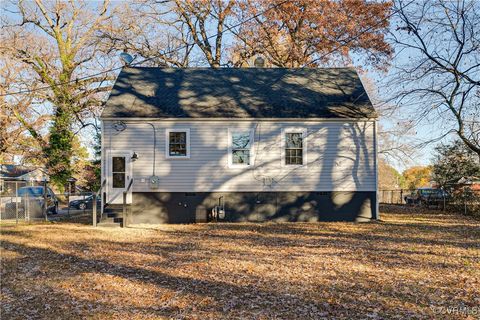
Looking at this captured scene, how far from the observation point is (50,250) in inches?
408

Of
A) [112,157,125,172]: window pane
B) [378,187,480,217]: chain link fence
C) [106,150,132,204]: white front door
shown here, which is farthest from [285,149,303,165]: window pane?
[378,187,480,217]: chain link fence

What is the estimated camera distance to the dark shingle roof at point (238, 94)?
1628cm

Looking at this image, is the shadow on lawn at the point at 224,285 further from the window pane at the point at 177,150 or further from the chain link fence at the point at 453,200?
the chain link fence at the point at 453,200

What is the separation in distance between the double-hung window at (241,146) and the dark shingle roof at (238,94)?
713 mm

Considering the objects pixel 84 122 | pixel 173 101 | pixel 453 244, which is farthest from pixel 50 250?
pixel 84 122

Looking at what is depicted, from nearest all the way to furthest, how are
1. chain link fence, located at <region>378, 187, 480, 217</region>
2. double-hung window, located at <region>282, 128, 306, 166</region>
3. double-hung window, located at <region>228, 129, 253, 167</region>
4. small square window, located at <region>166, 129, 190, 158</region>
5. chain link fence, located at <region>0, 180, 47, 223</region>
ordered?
1. small square window, located at <region>166, 129, 190, 158</region>
2. double-hung window, located at <region>228, 129, 253, 167</region>
3. double-hung window, located at <region>282, 128, 306, 166</region>
4. chain link fence, located at <region>0, 180, 47, 223</region>
5. chain link fence, located at <region>378, 187, 480, 217</region>

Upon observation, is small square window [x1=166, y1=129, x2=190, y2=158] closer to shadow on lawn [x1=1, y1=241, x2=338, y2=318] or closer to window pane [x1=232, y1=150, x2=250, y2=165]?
window pane [x1=232, y1=150, x2=250, y2=165]

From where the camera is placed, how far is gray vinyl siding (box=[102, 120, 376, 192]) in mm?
15961

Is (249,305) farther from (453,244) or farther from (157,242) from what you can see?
(453,244)

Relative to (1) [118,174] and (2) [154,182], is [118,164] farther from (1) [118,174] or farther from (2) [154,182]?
(2) [154,182]

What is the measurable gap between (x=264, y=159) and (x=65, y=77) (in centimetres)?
1701

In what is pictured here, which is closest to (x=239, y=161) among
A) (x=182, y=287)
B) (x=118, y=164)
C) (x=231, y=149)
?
(x=231, y=149)

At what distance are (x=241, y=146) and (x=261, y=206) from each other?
8.47 feet

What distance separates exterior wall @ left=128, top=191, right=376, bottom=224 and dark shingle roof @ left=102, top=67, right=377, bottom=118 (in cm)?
323
